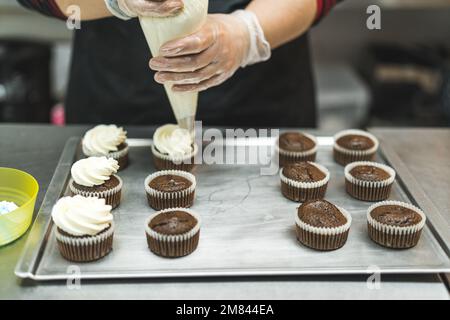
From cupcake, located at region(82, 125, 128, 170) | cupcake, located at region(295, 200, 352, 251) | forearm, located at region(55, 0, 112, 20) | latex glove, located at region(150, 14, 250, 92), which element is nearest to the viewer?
cupcake, located at region(295, 200, 352, 251)

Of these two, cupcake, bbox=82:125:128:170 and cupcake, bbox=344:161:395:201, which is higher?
cupcake, bbox=82:125:128:170

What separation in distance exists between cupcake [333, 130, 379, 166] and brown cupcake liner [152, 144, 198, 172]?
0.60 meters

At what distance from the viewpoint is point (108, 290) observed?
1767 millimetres

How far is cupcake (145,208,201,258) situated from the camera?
192cm

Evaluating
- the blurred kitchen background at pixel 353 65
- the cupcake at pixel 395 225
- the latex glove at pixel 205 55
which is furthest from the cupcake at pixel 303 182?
the blurred kitchen background at pixel 353 65

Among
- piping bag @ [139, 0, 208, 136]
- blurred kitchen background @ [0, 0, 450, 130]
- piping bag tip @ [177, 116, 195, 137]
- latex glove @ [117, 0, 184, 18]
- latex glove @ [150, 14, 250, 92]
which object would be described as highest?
latex glove @ [117, 0, 184, 18]

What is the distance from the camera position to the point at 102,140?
2475 mm

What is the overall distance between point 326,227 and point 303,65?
1292 millimetres

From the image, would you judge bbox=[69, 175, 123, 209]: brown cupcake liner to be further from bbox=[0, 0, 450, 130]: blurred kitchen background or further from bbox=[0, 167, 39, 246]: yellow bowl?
bbox=[0, 0, 450, 130]: blurred kitchen background

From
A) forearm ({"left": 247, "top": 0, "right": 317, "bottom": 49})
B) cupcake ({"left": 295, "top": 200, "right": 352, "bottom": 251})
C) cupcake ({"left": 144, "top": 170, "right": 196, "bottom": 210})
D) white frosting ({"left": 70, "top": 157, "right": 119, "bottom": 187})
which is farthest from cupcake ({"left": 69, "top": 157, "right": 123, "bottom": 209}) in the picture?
forearm ({"left": 247, "top": 0, "right": 317, "bottom": 49})

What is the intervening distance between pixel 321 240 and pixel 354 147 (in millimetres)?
704

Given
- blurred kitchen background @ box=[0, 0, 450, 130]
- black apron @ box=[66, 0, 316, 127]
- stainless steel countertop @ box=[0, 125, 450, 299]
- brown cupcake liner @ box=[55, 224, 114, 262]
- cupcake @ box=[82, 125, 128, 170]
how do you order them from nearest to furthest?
1. stainless steel countertop @ box=[0, 125, 450, 299]
2. brown cupcake liner @ box=[55, 224, 114, 262]
3. cupcake @ box=[82, 125, 128, 170]
4. black apron @ box=[66, 0, 316, 127]
5. blurred kitchen background @ box=[0, 0, 450, 130]
